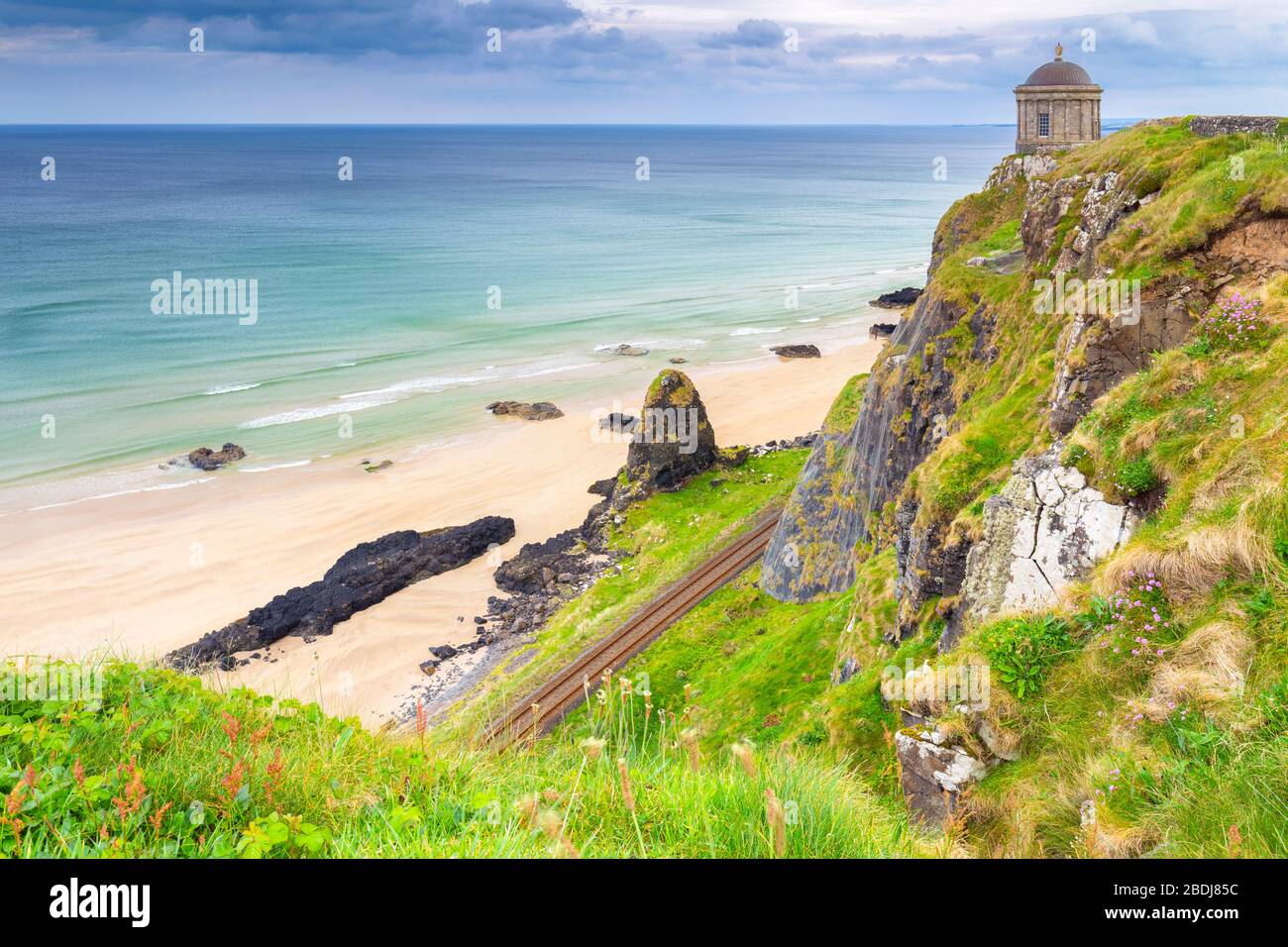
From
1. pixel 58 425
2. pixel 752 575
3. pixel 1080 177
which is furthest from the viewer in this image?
pixel 58 425

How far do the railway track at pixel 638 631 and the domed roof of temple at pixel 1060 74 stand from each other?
38065 millimetres

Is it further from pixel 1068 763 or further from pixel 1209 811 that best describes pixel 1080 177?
pixel 1209 811

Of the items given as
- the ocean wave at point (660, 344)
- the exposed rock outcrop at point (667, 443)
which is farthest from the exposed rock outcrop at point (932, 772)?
the ocean wave at point (660, 344)

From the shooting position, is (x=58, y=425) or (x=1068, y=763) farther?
(x=58, y=425)

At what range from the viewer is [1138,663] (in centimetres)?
891

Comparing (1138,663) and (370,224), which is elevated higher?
(370,224)

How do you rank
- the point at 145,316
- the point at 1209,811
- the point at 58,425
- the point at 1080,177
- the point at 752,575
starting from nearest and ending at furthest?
the point at 1209,811 < the point at 1080,177 < the point at 752,575 < the point at 58,425 < the point at 145,316

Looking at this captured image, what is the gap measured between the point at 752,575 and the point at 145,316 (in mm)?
81585

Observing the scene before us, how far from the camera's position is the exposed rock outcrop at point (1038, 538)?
11.9 metres

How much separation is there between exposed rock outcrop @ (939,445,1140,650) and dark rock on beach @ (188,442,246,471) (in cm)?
5189

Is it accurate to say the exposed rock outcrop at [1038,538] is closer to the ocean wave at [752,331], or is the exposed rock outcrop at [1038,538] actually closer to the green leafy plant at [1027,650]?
the green leafy plant at [1027,650]

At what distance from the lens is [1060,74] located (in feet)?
187
